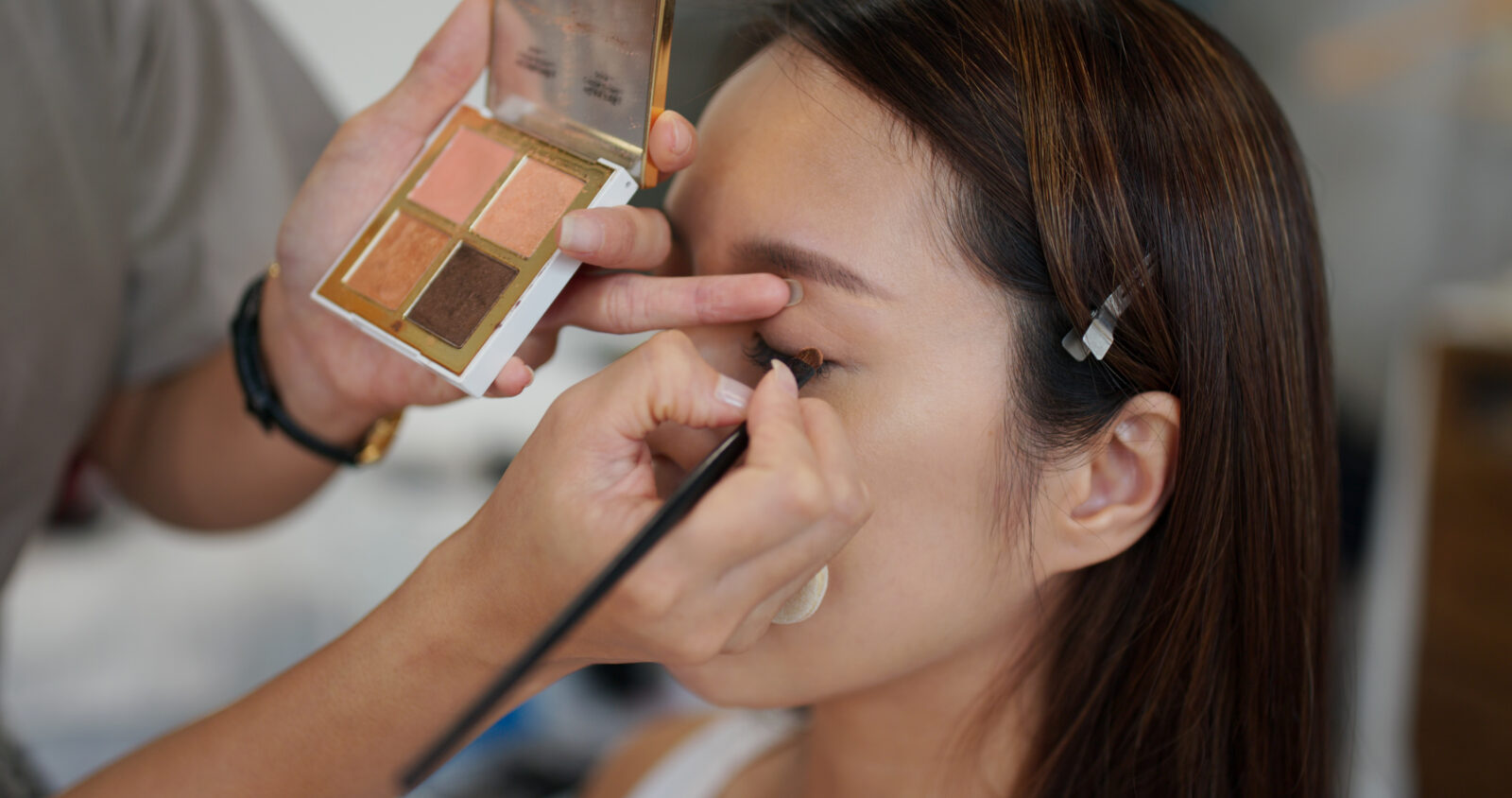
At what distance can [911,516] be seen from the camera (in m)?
0.74

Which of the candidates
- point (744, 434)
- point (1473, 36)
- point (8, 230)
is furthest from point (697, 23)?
point (1473, 36)

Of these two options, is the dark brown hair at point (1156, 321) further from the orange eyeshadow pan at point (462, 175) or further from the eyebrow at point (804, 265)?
the orange eyeshadow pan at point (462, 175)

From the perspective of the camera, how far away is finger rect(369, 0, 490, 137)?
79 centimetres

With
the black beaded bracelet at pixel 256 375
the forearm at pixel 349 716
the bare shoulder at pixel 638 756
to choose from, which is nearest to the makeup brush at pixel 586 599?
the forearm at pixel 349 716

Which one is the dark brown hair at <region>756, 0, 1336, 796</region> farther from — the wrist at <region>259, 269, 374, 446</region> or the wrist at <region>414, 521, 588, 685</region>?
A: the wrist at <region>259, 269, 374, 446</region>

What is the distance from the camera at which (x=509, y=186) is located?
728mm

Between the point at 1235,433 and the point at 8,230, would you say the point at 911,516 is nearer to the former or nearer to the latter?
the point at 1235,433

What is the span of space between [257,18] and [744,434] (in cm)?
104

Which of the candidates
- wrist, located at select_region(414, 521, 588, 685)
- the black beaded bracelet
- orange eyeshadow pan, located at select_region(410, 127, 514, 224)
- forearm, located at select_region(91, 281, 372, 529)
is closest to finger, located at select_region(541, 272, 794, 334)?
orange eyeshadow pan, located at select_region(410, 127, 514, 224)

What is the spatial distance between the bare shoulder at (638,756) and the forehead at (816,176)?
2.81 ft

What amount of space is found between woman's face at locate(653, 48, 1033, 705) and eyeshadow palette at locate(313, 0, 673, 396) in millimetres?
121

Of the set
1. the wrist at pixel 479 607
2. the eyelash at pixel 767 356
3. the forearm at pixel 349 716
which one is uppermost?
the eyelash at pixel 767 356

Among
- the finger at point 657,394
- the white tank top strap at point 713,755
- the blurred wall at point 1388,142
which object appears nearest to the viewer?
the finger at point 657,394

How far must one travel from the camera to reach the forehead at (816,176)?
714 mm
